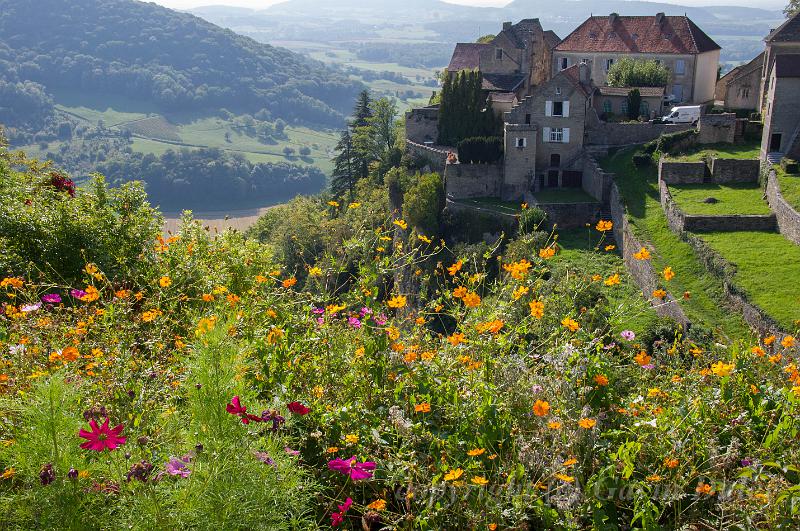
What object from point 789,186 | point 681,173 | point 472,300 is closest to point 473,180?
point 681,173

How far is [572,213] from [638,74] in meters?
13.3

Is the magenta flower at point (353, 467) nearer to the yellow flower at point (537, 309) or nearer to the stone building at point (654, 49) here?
the yellow flower at point (537, 309)

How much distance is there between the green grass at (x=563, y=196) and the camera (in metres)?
36.4

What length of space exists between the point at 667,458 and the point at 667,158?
33.6m

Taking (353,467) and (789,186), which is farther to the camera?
(789,186)

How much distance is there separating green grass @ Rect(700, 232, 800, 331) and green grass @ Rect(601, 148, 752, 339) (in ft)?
2.85

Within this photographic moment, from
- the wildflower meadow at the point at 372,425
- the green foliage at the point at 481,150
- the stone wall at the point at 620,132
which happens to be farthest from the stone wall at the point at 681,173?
the wildflower meadow at the point at 372,425

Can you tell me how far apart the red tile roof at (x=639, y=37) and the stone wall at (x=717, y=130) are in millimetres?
10489

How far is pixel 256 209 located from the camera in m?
117

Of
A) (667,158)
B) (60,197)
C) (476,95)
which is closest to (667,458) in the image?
(60,197)

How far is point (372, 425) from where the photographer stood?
17.7 ft

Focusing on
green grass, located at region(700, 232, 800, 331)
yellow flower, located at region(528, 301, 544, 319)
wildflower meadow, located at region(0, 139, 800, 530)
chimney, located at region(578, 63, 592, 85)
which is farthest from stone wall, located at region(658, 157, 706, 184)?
yellow flower, located at region(528, 301, 544, 319)

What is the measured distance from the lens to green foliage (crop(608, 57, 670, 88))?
144 ft

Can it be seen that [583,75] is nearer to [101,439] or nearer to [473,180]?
[473,180]
